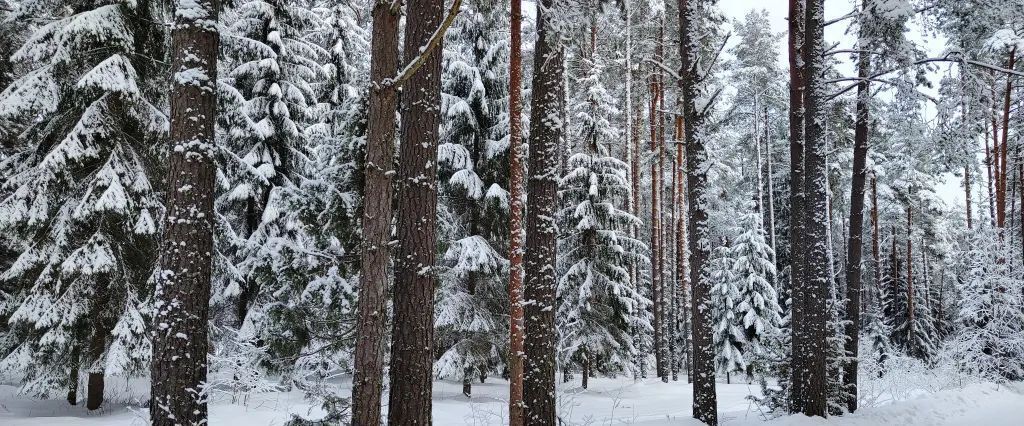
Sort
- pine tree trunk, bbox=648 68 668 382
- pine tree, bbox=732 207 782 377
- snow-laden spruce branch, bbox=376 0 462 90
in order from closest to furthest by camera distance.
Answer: snow-laden spruce branch, bbox=376 0 462 90 < pine tree trunk, bbox=648 68 668 382 < pine tree, bbox=732 207 782 377

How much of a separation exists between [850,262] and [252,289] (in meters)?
14.7

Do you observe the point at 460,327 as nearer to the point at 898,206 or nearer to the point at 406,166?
the point at 406,166

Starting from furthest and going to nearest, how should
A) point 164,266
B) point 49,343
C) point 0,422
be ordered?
point 49,343 < point 0,422 < point 164,266

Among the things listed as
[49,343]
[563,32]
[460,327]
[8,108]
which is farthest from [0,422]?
[563,32]

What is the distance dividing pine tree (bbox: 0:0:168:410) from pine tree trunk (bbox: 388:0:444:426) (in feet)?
19.9

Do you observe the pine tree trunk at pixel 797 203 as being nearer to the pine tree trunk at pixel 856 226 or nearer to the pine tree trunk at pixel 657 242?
the pine tree trunk at pixel 856 226

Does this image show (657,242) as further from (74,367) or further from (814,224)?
(74,367)

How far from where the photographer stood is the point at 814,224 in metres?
10.4

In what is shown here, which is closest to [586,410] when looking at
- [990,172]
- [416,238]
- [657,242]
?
[657,242]

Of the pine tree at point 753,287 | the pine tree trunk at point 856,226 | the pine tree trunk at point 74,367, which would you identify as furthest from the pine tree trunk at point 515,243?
the pine tree at point 753,287

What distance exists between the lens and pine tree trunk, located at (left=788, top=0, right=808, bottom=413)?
10375 millimetres

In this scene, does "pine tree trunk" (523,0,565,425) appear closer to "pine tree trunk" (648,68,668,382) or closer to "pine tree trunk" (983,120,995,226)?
"pine tree trunk" (648,68,668,382)

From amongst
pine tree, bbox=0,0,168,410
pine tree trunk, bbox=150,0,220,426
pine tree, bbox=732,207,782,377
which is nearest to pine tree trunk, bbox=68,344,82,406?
pine tree, bbox=0,0,168,410

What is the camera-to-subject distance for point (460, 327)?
14.0 m
